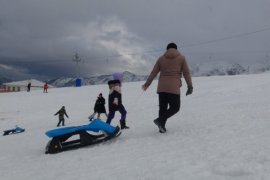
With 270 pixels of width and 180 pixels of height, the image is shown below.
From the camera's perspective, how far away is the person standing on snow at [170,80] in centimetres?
792

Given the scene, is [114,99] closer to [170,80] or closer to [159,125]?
[159,125]

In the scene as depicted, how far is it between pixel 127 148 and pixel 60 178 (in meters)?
1.91

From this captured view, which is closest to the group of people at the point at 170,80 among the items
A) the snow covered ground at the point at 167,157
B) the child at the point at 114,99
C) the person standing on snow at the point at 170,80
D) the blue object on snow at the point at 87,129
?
the person standing on snow at the point at 170,80

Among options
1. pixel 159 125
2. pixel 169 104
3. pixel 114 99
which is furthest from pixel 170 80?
pixel 114 99

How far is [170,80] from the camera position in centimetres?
799

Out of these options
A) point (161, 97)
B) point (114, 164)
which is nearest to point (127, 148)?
point (114, 164)

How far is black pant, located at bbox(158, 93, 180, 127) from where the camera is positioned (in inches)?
311

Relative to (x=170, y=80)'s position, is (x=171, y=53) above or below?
above

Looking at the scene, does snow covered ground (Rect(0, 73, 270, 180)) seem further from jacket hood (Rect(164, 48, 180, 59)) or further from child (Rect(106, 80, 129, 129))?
jacket hood (Rect(164, 48, 180, 59))

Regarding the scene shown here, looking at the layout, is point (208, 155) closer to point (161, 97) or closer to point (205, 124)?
point (161, 97)

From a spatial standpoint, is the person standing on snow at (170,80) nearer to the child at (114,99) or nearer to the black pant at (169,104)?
the black pant at (169,104)

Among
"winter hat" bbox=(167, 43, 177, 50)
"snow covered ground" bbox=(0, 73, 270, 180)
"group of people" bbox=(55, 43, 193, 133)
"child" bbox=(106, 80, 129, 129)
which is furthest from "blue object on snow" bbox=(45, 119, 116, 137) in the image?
"winter hat" bbox=(167, 43, 177, 50)

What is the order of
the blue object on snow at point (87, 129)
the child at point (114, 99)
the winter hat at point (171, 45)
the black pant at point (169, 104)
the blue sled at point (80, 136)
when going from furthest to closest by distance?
the child at point (114, 99) → the winter hat at point (171, 45) → the black pant at point (169, 104) → the blue object on snow at point (87, 129) → the blue sled at point (80, 136)

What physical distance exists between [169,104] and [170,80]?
55 cm
